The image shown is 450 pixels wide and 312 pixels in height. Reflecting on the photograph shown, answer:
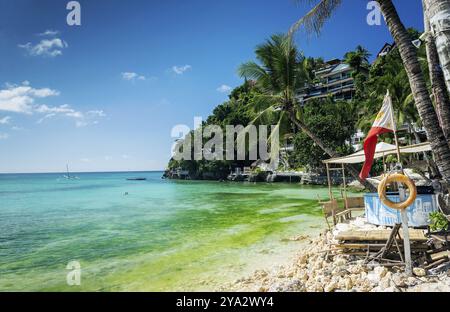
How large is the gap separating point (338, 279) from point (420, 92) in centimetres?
374

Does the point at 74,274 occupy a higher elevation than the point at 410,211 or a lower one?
lower

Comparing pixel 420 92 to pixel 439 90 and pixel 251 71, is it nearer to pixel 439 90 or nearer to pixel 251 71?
pixel 439 90

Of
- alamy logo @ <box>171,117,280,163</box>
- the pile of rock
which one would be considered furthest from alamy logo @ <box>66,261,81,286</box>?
alamy logo @ <box>171,117,280,163</box>

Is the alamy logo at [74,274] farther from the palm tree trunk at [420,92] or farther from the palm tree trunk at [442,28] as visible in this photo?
the palm tree trunk at [442,28]

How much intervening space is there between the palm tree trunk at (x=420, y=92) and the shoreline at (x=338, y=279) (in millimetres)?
1849

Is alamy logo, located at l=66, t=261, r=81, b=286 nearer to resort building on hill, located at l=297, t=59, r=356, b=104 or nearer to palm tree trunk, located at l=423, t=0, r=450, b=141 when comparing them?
palm tree trunk, located at l=423, t=0, r=450, b=141

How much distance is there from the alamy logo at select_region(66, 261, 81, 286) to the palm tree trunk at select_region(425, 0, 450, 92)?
30.6ft

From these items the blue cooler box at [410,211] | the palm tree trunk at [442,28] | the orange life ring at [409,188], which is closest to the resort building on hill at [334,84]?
the blue cooler box at [410,211]

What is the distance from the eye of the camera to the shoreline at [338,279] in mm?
4762

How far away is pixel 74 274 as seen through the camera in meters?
9.12

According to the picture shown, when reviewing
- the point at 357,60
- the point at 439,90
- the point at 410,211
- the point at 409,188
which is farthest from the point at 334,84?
the point at 409,188

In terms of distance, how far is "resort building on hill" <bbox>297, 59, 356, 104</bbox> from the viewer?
5725 centimetres

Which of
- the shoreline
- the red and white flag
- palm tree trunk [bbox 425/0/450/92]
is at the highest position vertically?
palm tree trunk [bbox 425/0/450/92]

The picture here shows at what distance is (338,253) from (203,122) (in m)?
57.7
